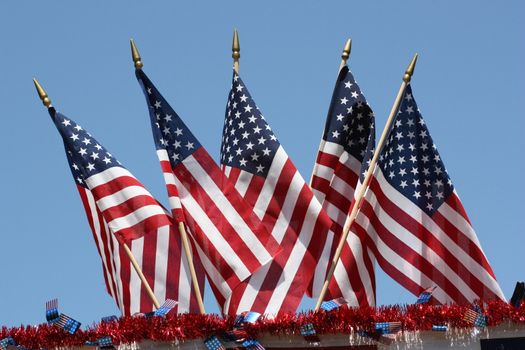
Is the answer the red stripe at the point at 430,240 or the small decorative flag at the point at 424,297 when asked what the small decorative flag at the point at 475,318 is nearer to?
the small decorative flag at the point at 424,297

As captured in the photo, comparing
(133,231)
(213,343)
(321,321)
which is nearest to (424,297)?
(321,321)

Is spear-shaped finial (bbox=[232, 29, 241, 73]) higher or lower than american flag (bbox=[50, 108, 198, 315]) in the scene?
higher

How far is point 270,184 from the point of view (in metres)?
25.8

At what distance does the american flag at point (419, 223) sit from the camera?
973 inches

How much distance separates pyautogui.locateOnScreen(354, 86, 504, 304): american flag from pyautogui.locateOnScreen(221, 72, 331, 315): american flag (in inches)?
43.4

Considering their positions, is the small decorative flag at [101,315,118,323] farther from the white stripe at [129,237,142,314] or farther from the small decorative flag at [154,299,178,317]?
the white stripe at [129,237,142,314]

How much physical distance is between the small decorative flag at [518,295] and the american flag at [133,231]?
247 inches

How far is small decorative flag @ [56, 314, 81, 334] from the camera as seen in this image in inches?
890

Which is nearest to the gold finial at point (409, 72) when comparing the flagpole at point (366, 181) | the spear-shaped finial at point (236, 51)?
the flagpole at point (366, 181)

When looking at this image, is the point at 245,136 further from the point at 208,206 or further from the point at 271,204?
the point at 208,206

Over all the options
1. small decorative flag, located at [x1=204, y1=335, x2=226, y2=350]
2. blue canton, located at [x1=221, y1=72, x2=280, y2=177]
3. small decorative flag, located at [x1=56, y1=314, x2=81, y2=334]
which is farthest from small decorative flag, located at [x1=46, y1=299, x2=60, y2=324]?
blue canton, located at [x1=221, y1=72, x2=280, y2=177]

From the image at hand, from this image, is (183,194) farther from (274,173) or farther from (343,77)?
(343,77)

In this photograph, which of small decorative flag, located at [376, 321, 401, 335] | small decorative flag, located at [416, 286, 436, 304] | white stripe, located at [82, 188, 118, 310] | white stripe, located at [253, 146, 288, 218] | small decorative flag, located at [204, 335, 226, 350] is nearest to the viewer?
small decorative flag, located at [376, 321, 401, 335]

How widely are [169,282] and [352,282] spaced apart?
3269mm
